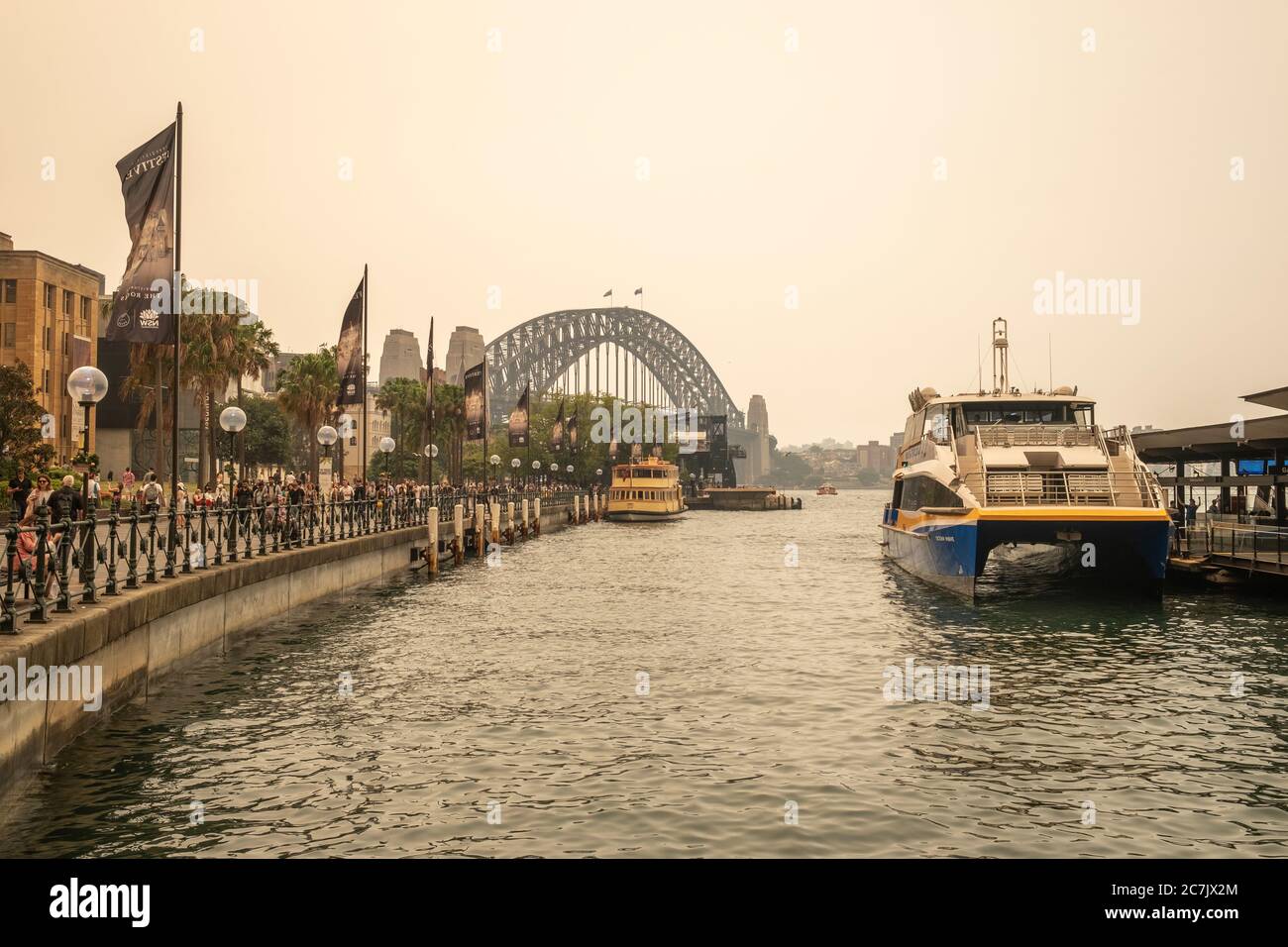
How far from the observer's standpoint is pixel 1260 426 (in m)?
32.3

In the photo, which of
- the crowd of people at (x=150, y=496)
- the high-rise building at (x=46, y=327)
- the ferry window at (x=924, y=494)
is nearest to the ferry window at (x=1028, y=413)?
the ferry window at (x=924, y=494)

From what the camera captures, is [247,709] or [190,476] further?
[190,476]

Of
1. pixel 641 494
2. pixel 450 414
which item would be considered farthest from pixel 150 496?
pixel 641 494

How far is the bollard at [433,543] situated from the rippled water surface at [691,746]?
49.3ft

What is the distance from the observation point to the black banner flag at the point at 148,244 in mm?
18922

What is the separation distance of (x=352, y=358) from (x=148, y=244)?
15.6 metres

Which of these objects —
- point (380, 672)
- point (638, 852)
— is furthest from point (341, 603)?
point (638, 852)

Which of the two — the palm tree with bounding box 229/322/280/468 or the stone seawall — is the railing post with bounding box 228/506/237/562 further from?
the palm tree with bounding box 229/322/280/468

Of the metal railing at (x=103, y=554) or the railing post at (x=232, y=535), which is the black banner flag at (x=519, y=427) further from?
the railing post at (x=232, y=535)

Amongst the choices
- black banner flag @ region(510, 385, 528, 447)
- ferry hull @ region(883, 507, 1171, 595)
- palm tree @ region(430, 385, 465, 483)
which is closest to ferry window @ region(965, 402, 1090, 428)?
ferry hull @ region(883, 507, 1171, 595)

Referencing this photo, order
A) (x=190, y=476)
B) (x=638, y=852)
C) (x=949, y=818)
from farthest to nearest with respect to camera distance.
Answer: (x=190, y=476) < (x=949, y=818) < (x=638, y=852)

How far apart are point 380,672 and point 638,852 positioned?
38.9 feet

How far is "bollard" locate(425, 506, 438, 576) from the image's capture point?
44.7 m
